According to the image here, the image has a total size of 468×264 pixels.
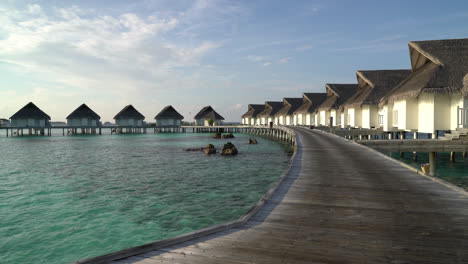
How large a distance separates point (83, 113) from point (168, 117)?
19574mm

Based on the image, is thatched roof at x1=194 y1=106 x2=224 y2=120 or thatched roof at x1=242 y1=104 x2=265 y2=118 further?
thatched roof at x1=194 y1=106 x2=224 y2=120

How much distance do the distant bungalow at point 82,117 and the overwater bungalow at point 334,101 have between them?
5191cm

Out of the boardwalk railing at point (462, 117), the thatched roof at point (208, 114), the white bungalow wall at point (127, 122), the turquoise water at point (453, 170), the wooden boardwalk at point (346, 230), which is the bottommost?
the turquoise water at point (453, 170)

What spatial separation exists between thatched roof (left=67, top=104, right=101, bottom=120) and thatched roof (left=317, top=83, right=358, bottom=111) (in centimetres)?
5255

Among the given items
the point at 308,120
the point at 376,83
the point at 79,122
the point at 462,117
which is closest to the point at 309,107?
the point at 308,120

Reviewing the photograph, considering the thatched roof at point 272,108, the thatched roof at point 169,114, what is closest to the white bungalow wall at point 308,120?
the thatched roof at point 272,108

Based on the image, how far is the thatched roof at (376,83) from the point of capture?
83.6 feet

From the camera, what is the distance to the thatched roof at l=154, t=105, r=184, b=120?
2840 inches

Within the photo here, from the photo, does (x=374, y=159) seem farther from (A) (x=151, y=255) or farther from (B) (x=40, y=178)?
(B) (x=40, y=178)

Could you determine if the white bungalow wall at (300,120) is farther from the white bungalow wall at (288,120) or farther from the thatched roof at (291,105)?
the white bungalow wall at (288,120)

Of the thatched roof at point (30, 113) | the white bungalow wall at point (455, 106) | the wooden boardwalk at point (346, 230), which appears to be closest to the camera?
the wooden boardwalk at point (346, 230)

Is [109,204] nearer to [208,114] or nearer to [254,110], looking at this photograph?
[254,110]

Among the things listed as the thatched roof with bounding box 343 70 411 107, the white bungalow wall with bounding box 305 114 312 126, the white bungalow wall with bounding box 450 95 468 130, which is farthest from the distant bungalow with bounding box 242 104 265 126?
the white bungalow wall with bounding box 450 95 468 130

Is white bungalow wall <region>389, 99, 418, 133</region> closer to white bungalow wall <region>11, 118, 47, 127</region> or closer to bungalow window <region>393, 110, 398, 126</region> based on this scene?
bungalow window <region>393, 110, 398, 126</region>
